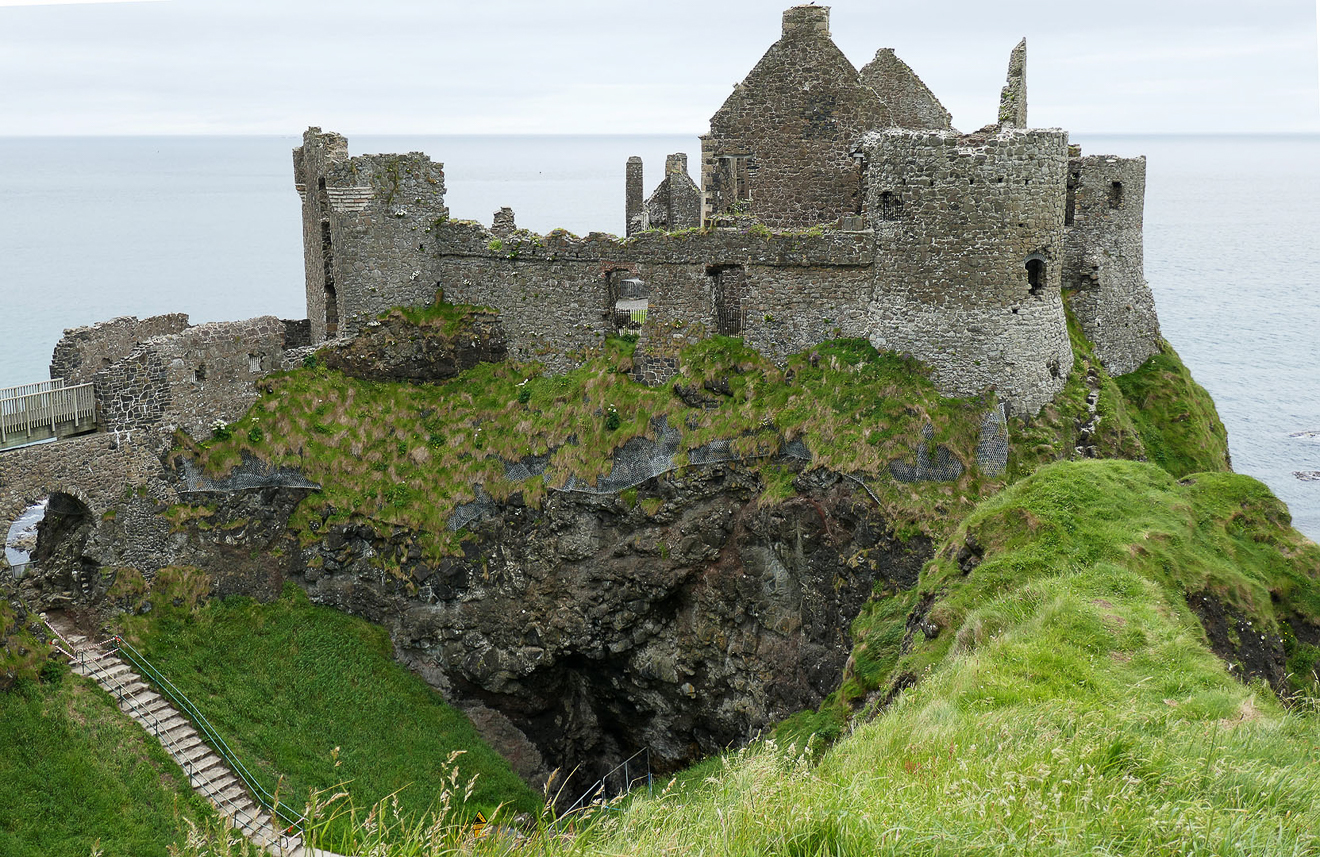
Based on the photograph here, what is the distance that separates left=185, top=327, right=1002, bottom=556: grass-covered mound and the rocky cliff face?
0.88 metres

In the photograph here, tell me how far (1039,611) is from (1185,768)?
576 cm

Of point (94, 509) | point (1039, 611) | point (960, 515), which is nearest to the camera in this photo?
point (1039, 611)

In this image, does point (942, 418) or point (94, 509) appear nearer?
point (942, 418)

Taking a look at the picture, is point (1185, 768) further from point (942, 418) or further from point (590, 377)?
point (590, 377)

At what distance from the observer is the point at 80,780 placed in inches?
926

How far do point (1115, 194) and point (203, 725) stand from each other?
2831 centimetres

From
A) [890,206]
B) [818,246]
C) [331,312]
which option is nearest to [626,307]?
[818,246]

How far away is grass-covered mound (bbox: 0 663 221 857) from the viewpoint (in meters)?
22.3

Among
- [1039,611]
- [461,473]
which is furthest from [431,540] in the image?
[1039,611]

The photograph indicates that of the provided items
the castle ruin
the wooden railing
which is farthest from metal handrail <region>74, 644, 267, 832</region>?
the castle ruin

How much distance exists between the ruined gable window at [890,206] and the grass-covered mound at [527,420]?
11.0 feet

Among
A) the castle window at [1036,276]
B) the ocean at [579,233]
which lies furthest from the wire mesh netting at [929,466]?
the ocean at [579,233]

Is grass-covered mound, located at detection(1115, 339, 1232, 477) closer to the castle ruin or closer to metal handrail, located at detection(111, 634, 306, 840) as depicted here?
the castle ruin

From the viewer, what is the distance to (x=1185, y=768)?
9.70 metres
